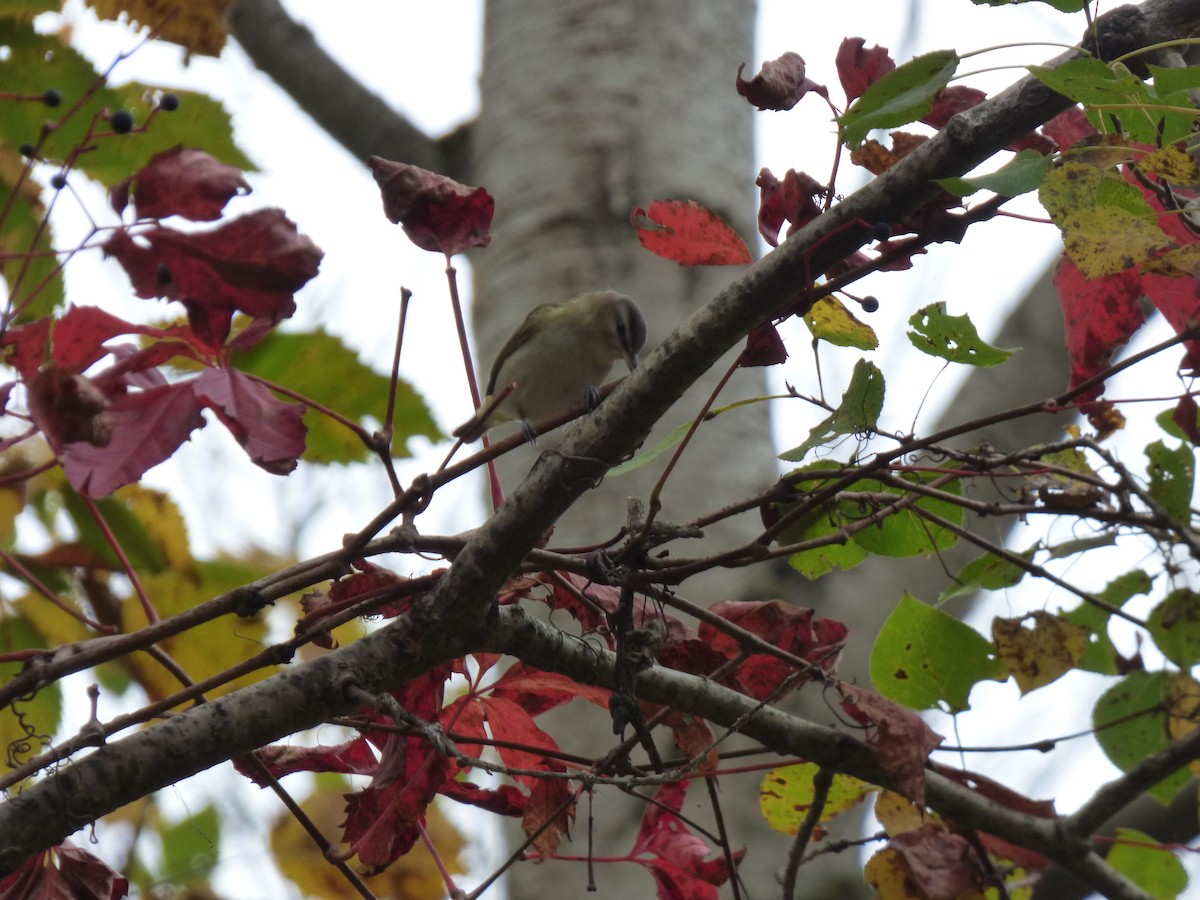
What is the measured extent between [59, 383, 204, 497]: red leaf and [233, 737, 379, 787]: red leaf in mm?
400

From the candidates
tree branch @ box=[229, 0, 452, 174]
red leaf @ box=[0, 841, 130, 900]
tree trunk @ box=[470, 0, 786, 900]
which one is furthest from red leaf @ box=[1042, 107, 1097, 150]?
tree branch @ box=[229, 0, 452, 174]

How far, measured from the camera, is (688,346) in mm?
938

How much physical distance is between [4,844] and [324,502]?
25.2ft

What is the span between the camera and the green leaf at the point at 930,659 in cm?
127

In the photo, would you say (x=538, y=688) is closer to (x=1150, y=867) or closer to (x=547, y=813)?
(x=547, y=813)

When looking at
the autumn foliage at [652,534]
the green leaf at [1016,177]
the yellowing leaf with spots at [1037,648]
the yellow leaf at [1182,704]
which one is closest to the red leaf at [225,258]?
the autumn foliage at [652,534]

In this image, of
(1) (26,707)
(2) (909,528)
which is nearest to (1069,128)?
(2) (909,528)

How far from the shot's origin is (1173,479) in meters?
1.23

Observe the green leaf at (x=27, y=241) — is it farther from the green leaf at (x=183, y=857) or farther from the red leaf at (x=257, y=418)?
the green leaf at (x=183, y=857)

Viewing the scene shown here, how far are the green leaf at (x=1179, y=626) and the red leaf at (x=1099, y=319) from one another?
32cm

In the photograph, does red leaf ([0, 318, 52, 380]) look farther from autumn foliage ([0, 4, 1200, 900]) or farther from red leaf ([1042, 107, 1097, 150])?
red leaf ([1042, 107, 1097, 150])

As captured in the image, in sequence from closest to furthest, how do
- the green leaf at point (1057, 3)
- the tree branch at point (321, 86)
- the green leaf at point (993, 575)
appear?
the green leaf at point (1057, 3)
the green leaf at point (993, 575)
the tree branch at point (321, 86)

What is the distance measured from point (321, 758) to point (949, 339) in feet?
2.43

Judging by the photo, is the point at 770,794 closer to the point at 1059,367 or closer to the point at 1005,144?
the point at 1005,144
